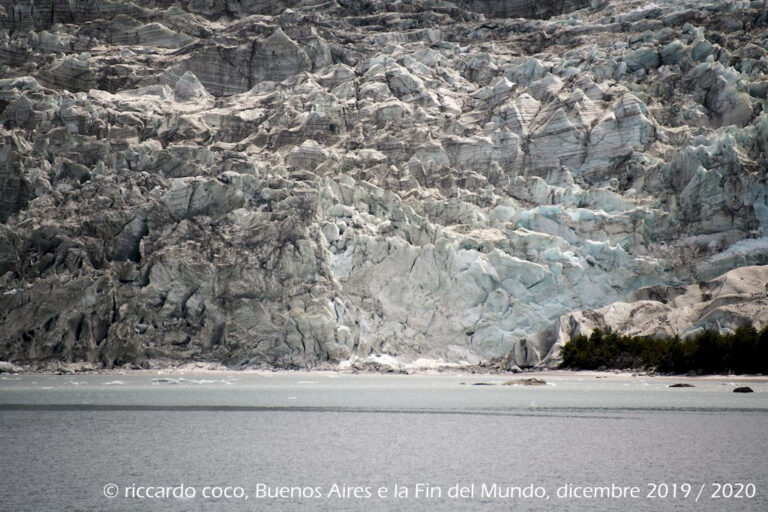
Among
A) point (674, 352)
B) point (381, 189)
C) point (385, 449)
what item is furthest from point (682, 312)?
point (385, 449)

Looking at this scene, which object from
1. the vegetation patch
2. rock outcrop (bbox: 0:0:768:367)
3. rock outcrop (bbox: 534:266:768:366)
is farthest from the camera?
rock outcrop (bbox: 0:0:768:367)

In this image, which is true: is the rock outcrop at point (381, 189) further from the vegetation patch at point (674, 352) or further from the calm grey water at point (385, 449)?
the calm grey water at point (385, 449)

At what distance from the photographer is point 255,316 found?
59.9m

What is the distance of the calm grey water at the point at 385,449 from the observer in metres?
13.1

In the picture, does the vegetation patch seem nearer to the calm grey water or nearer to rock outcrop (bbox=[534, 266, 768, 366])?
rock outcrop (bbox=[534, 266, 768, 366])

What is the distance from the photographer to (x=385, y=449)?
18375 mm

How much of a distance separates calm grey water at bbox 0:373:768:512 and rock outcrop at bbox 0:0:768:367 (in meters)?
25.5

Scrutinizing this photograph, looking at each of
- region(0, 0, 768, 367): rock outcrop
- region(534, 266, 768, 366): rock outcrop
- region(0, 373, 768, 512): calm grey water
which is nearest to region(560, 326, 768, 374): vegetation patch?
region(534, 266, 768, 366): rock outcrop

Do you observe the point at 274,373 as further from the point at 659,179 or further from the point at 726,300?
the point at 659,179

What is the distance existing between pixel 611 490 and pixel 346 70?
92.5 metres

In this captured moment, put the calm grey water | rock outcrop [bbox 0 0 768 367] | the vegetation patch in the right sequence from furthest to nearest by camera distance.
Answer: rock outcrop [bbox 0 0 768 367]
the vegetation patch
the calm grey water

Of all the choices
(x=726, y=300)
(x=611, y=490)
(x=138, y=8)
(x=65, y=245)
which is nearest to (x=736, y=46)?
(x=726, y=300)

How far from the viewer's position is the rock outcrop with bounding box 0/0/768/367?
5991cm

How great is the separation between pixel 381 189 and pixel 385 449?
177 feet
